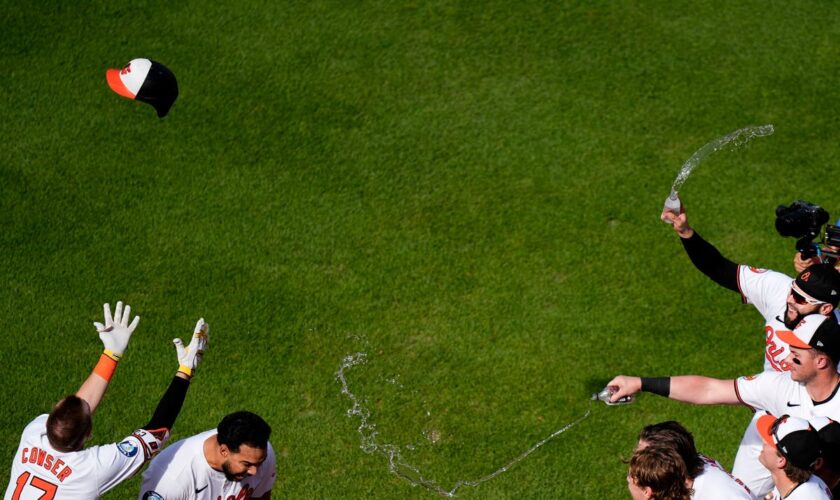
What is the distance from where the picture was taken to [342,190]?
300 inches

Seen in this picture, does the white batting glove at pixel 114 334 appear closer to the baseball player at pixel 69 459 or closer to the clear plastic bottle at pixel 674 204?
the baseball player at pixel 69 459

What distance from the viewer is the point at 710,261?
5320 millimetres

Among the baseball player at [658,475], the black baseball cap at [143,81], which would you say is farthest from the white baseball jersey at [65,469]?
the black baseball cap at [143,81]

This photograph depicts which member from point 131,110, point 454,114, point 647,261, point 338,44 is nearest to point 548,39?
point 454,114

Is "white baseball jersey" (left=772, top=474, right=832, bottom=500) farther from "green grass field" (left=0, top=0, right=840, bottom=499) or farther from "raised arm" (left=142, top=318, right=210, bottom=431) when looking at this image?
"raised arm" (left=142, top=318, right=210, bottom=431)

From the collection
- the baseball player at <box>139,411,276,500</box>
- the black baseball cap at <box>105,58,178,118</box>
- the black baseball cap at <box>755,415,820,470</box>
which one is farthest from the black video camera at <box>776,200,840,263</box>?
the black baseball cap at <box>105,58,178,118</box>

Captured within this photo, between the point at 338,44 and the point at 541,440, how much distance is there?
4.82 meters

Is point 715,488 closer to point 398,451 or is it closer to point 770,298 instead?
point 770,298

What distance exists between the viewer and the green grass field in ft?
20.4

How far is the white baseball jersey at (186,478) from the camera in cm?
430

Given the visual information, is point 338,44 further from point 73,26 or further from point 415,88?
point 73,26

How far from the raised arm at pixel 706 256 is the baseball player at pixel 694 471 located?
5.07 ft

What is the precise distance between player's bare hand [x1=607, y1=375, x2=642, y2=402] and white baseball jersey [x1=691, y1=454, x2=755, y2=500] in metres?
0.69

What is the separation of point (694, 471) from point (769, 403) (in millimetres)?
1022
